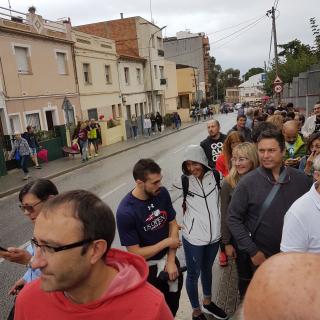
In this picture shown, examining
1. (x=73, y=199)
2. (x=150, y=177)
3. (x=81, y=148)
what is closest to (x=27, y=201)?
(x=150, y=177)

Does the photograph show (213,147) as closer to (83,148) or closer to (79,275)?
(79,275)

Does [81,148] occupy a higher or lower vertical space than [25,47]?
lower

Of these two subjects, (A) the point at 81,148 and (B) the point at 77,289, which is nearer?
(B) the point at 77,289

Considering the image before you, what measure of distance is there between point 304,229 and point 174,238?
115 cm

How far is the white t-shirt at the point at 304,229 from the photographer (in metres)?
2.28

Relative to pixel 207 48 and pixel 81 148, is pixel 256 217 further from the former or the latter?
pixel 207 48

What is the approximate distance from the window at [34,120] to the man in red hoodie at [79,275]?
17892 mm

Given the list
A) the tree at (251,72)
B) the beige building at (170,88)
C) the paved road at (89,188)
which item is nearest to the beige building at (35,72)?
the paved road at (89,188)

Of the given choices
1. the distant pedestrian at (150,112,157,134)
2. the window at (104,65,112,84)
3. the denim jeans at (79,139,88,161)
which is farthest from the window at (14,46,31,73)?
the distant pedestrian at (150,112,157,134)

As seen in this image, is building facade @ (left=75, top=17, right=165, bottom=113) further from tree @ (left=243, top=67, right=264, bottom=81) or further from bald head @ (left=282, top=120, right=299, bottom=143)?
tree @ (left=243, top=67, right=264, bottom=81)

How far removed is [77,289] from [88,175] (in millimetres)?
12461

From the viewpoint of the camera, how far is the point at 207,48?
82.1m

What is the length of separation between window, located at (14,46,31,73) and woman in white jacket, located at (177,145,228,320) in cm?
1641

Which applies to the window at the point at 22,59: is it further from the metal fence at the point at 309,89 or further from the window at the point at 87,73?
the metal fence at the point at 309,89
